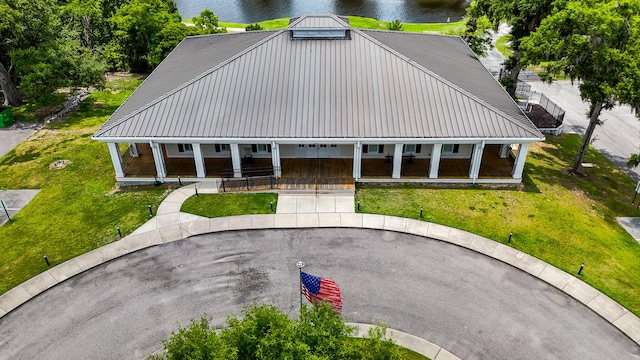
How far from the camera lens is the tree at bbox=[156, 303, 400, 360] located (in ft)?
47.9

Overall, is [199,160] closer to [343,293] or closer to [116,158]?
[116,158]

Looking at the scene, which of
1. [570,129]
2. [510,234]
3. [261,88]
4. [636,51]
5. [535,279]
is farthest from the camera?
[570,129]

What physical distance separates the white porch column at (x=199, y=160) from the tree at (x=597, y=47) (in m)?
25.2

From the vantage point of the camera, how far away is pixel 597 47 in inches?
1160

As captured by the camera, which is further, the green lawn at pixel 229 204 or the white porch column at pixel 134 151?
the white porch column at pixel 134 151

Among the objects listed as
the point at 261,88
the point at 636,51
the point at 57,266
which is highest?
the point at 636,51

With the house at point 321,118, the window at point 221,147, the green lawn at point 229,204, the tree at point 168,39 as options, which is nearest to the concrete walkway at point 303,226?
the green lawn at point 229,204

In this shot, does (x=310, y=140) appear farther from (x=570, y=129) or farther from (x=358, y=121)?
(x=570, y=129)

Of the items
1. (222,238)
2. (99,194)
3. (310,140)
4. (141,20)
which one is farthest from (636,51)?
(141,20)

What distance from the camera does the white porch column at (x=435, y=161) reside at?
31.4 meters

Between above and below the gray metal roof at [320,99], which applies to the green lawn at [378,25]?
below

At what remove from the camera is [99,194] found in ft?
105

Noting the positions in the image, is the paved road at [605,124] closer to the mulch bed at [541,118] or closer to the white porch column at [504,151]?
the mulch bed at [541,118]

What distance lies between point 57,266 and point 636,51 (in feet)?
122
